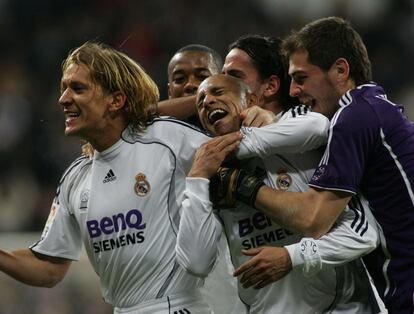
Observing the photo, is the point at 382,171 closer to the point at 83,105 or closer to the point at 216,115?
the point at 216,115

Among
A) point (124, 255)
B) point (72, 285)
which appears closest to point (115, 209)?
point (124, 255)

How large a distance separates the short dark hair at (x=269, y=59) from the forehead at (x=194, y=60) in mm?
636

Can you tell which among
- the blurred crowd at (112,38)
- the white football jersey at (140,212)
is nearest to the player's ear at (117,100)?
the white football jersey at (140,212)

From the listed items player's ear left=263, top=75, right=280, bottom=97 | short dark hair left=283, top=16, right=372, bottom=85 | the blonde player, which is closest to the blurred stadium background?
the blonde player

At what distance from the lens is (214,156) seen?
14.4ft

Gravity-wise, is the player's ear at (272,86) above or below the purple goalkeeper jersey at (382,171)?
above

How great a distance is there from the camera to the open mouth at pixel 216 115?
4.48 m

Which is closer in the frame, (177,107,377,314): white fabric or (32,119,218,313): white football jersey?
(177,107,377,314): white fabric

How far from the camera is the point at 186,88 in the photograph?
5.66 metres

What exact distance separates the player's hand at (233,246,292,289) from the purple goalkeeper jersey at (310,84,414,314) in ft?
1.13

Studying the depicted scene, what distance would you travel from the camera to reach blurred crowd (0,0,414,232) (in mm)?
11086

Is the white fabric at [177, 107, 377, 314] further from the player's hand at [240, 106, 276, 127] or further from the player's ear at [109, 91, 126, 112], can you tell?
the player's ear at [109, 91, 126, 112]

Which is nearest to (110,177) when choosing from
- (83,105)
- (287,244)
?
(83,105)

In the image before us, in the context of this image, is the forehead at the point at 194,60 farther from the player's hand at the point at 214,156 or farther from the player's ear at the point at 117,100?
the player's hand at the point at 214,156
